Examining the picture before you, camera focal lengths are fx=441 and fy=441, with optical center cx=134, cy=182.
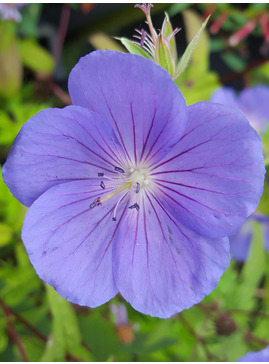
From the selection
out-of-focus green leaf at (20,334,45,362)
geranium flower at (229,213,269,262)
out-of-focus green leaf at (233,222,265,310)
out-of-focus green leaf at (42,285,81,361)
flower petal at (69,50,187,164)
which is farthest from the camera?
geranium flower at (229,213,269,262)

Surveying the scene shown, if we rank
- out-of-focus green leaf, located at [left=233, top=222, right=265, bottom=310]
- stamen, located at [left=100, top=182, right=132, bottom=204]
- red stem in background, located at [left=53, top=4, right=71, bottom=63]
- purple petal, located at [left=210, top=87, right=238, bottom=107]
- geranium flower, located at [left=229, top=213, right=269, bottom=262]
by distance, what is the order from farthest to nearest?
red stem in background, located at [left=53, top=4, right=71, bottom=63], geranium flower, located at [left=229, top=213, right=269, bottom=262], purple petal, located at [left=210, top=87, right=238, bottom=107], out-of-focus green leaf, located at [left=233, top=222, right=265, bottom=310], stamen, located at [left=100, top=182, right=132, bottom=204]

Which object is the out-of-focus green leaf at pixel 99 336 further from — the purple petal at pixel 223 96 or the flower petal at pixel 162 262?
the purple petal at pixel 223 96

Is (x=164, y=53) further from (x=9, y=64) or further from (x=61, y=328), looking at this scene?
(x=9, y=64)

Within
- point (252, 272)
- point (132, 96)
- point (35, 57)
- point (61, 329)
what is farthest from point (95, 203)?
point (35, 57)

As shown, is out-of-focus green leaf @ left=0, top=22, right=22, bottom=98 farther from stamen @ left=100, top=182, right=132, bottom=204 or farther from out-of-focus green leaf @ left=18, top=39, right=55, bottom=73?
stamen @ left=100, top=182, right=132, bottom=204

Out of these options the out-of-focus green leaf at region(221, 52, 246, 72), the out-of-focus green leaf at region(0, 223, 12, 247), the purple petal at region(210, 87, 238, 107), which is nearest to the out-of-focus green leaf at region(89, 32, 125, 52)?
the purple petal at region(210, 87, 238, 107)
